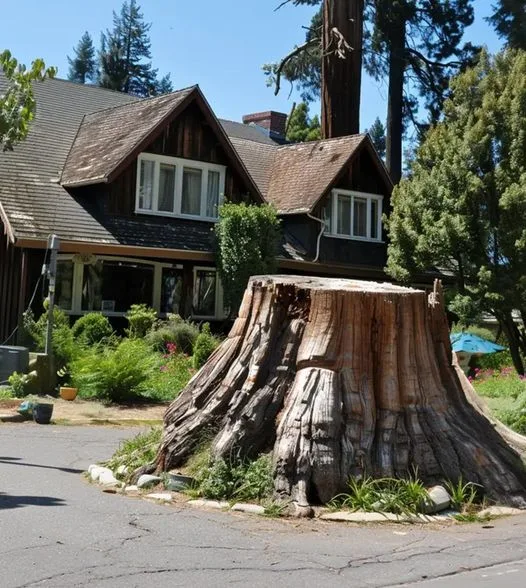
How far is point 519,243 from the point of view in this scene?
2039 cm

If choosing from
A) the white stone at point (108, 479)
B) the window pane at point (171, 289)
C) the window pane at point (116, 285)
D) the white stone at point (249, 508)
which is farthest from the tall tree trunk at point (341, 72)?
the white stone at point (249, 508)

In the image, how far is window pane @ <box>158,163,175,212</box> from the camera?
23.3m

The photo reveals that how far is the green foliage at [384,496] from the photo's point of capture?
297 inches

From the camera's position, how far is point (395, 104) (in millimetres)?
38031

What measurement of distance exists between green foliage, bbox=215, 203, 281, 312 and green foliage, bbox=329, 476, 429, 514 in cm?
1438

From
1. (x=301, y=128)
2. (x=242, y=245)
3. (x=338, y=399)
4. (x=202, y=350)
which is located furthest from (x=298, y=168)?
(x=301, y=128)

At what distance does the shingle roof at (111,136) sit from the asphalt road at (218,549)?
48.4 feet

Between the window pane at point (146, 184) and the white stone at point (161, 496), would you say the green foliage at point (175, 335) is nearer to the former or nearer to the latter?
the window pane at point (146, 184)

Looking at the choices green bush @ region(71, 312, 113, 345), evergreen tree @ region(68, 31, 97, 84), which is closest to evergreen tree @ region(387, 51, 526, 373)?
green bush @ region(71, 312, 113, 345)

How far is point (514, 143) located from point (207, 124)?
25.6ft

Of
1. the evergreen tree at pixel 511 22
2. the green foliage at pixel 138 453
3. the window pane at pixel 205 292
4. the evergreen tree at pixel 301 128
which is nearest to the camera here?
the green foliage at pixel 138 453

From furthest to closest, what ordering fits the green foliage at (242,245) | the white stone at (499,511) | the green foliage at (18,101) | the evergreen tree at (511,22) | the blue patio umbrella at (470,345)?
the evergreen tree at (511,22) < the green foliage at (242,245) < the blue patio umbrella at (470,345) < the green foliage at (18,101) < the white stone at (499,511)

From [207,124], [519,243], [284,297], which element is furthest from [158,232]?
[284,297]

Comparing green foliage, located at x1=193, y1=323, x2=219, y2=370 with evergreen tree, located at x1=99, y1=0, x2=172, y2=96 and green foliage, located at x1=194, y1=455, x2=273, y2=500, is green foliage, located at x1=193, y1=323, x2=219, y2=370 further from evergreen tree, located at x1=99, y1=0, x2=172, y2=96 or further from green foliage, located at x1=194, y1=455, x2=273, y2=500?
evergreen tree, located at x1=99, y1=0, x2=172, y2=96
